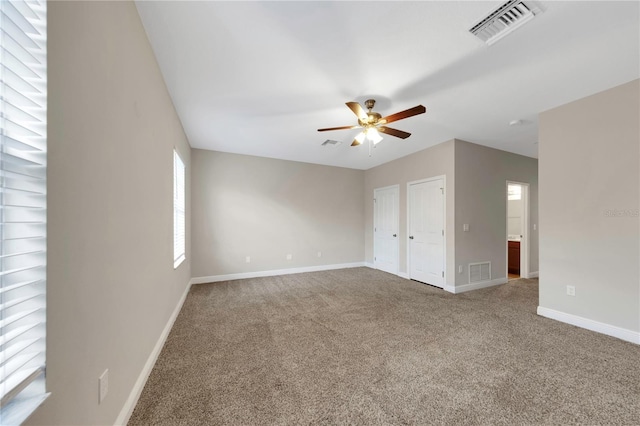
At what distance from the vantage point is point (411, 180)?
16.5ft

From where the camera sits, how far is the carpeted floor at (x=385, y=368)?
5.18 feet

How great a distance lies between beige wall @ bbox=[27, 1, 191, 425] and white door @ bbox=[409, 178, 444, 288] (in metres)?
4.23

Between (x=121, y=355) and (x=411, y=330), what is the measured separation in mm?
2557

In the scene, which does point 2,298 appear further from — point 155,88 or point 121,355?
point 155,88

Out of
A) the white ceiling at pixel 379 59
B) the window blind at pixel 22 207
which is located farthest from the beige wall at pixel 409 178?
the window blind at pixel 22 207

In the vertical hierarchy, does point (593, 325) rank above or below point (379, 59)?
below

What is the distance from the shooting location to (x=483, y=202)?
175 inches

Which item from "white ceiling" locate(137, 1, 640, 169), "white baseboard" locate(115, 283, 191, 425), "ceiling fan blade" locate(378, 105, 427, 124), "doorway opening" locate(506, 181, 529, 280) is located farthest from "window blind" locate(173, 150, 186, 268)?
"doorway opening" locate(506, 181, 529, 280)

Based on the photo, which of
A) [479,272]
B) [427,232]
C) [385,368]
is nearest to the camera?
[385,368]

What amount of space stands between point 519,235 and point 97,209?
288 inches

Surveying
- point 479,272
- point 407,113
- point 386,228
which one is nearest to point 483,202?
point 479,272

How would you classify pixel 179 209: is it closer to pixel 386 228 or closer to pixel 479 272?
pixel 386 228

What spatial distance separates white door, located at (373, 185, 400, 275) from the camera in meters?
5.49

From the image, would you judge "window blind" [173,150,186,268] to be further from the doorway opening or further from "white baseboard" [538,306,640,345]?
the doorway opening
